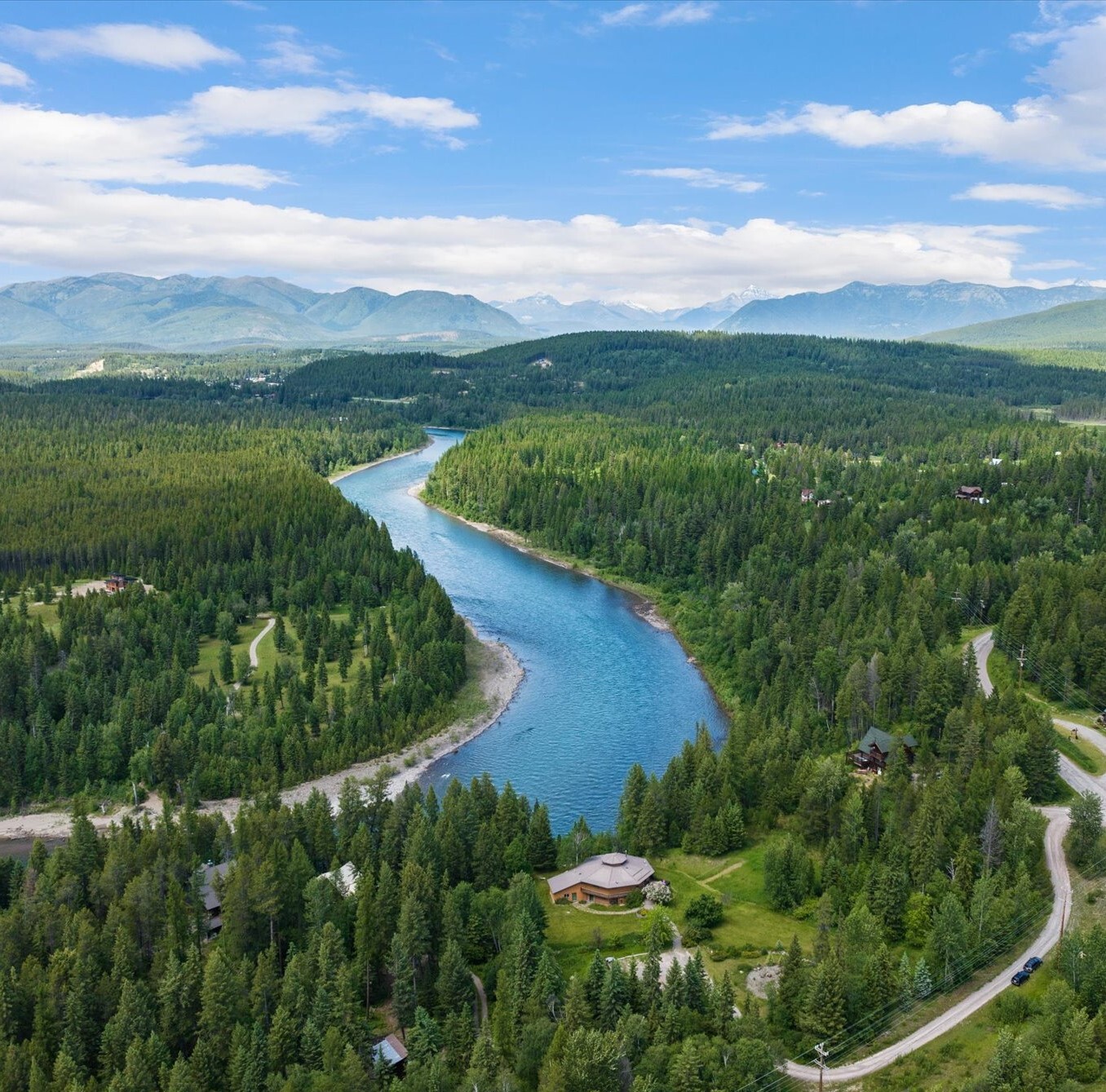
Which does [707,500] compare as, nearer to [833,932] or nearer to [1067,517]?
[1067,517]

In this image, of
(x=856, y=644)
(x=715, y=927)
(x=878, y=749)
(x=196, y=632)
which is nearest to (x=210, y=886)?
(x=715, y=927)

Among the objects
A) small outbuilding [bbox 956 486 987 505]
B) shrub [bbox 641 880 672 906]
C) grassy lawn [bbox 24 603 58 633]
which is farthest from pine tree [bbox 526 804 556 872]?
small outbuilding [bbox 956 486 987 505]

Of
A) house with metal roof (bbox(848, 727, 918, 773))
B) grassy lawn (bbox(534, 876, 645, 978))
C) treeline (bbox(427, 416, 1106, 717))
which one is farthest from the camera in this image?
treeline (bbox(427, 416, 1106, 717))

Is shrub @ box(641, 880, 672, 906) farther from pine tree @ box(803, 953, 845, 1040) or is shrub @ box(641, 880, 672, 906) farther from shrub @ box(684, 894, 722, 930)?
pine tree @ box(803, 953, 845, 1040)

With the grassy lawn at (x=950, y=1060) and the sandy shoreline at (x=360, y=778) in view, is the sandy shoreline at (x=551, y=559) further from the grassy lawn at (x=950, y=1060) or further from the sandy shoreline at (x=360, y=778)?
the grassy lawn at (x=950, y=1060)

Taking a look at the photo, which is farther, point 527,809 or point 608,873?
point 527,809

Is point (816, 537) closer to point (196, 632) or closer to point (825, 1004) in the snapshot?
point (196, 632)

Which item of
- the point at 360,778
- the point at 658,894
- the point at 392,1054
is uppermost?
the point at 658,894

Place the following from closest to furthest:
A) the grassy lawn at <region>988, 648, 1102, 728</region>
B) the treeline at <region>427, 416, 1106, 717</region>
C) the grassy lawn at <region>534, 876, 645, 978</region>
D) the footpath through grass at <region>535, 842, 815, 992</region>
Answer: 1. the footpath through grass at <region>535, 842, 815, 992</region>
2. the grassy lawn at <region>534, 876, 645, 978</region>
3. the grassy lawn at <region>988, 648, 1102, 728</region>
4. the treeline at <region>427, 416, 1106, 717</region>
